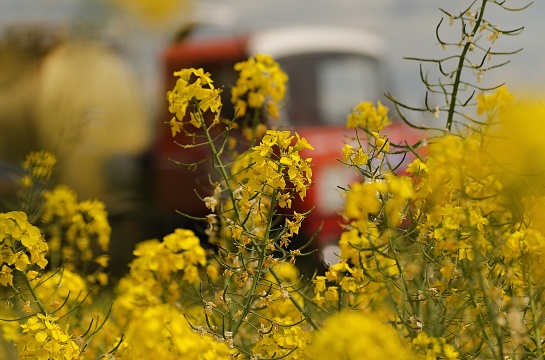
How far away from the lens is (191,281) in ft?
11.8

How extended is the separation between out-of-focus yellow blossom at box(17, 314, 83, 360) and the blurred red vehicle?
550 centimetres

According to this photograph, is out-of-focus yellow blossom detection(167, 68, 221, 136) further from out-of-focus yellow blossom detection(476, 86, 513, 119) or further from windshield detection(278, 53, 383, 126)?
windshield detection(278, 53, 383, 126)

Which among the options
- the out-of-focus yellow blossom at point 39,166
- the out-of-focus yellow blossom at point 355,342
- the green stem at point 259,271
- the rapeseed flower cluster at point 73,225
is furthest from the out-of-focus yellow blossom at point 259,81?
the out-of-focus yellow blossom at point 355,342

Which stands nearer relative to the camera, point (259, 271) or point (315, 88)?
point (259, 271)

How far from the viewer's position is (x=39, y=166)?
4.11 m

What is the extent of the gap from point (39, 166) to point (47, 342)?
146 cm

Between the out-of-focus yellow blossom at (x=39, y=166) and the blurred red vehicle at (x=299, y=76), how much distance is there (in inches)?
Answer: 167

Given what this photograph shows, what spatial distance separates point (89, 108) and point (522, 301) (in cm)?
781

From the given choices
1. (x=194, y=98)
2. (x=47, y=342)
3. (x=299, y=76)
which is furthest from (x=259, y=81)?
(x=299, y=76)

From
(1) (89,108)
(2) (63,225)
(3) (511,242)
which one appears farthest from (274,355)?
(1) (89,108)

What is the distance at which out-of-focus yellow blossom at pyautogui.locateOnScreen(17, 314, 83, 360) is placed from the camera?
2.76 metres

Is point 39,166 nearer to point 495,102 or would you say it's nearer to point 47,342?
point 47,342

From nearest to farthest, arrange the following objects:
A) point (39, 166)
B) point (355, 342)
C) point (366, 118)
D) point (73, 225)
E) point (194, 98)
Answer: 1. point (355, 342)
2. point (194, 98)
3. point (366, 118)
4. point (39, 166)
5. point (73, 225)

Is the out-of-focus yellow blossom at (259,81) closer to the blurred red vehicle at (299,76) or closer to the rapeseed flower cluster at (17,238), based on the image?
the rapeseed flower cluster at (17,238)
